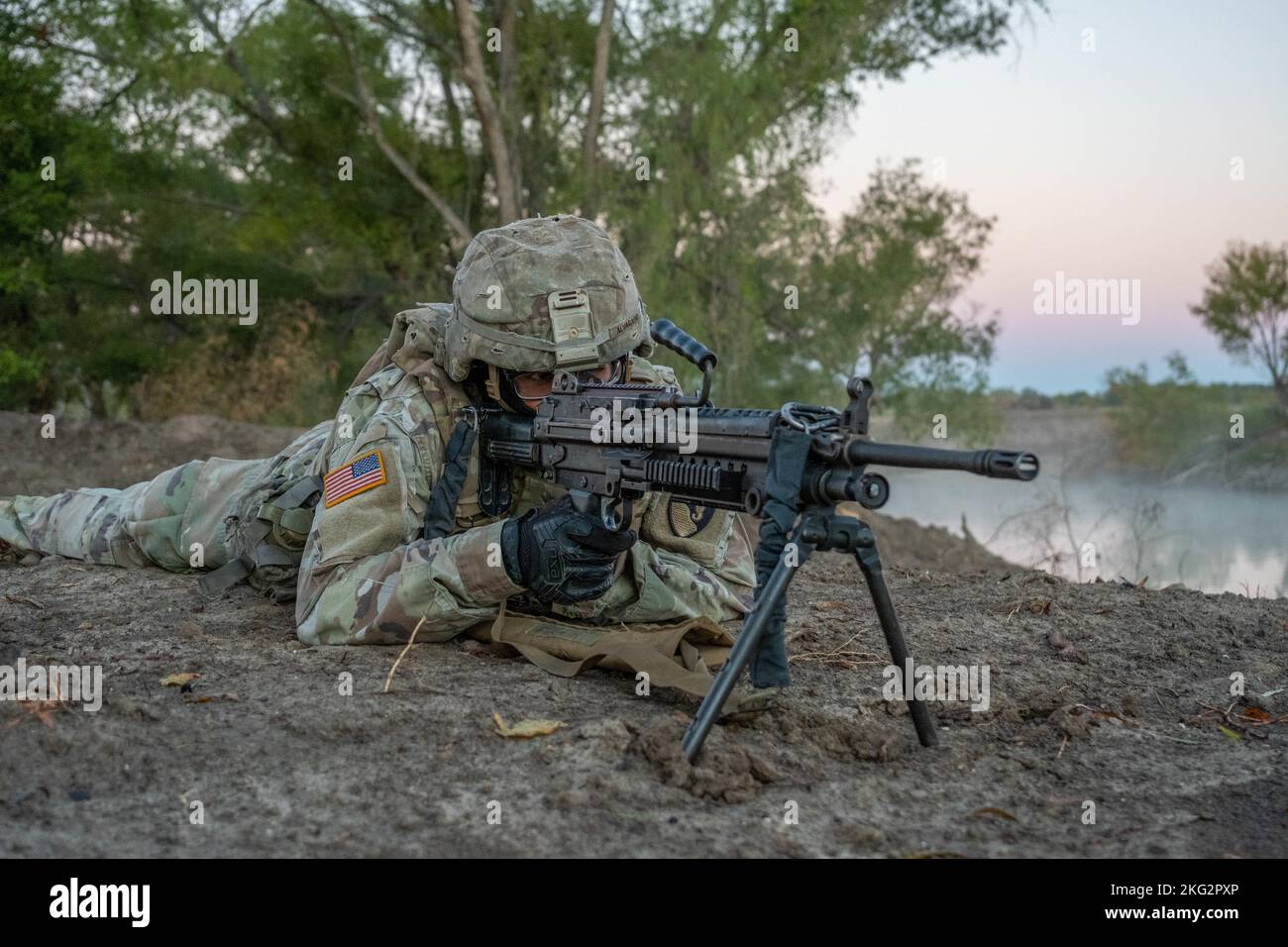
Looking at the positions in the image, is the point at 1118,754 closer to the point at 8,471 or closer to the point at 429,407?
the point at 429,407

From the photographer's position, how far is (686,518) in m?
4.47

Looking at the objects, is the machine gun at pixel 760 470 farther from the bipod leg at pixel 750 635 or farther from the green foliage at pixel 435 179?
the green foliage at pixel 435 179

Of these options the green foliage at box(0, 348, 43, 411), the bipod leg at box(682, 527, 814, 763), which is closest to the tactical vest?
the bipod leg at box(682, 527, 814, 763)

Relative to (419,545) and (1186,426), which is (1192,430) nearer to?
(1186,426)

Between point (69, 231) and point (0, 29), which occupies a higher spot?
point (0, 29)

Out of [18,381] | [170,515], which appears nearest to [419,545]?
[170,515]

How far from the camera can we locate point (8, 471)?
10.1 m

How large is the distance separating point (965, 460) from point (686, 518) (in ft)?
6.99

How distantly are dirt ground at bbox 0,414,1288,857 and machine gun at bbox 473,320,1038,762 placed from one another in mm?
247

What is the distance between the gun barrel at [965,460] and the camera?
2.34 meters

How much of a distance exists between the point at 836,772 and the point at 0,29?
562 inches
